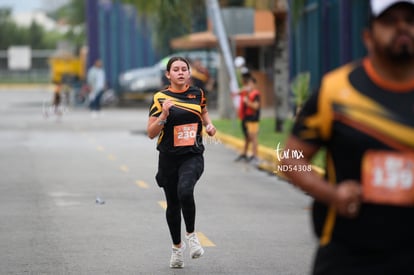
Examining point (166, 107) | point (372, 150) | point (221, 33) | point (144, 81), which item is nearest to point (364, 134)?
point (372, 150)

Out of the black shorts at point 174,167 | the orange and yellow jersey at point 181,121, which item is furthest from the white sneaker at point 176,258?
the orange and yellow jersey at point 181,121

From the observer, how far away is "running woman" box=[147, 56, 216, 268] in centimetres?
969

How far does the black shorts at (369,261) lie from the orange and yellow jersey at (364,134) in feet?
0.11

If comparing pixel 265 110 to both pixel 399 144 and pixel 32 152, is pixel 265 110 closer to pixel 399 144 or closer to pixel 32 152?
pixel 32 152

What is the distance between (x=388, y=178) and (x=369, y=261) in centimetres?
32

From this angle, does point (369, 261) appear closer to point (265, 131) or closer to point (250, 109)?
point (250, 109)

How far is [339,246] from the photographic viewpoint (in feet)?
15.0

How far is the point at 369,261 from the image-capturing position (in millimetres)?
4535

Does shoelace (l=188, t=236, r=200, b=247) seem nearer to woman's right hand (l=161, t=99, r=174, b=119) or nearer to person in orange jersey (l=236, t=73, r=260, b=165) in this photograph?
woman's right hand (l=161, t=99, r=174, b=119)

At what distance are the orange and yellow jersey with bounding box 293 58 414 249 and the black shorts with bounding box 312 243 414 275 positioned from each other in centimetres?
3

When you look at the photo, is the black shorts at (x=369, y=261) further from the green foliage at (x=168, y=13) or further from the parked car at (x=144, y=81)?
the parked car at (x=144, y=81)

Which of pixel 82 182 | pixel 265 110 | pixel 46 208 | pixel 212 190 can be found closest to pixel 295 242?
pixel 46 208

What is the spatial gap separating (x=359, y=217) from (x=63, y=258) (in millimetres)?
6293

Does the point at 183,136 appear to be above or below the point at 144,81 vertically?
above
